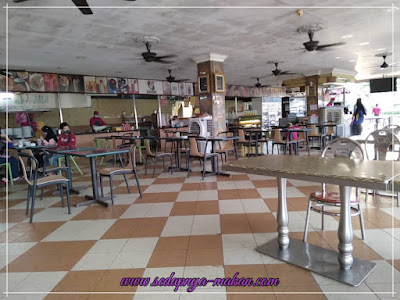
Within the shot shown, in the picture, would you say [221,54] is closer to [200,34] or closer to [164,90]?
[200,34]

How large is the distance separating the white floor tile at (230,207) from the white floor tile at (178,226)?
0.47 meters

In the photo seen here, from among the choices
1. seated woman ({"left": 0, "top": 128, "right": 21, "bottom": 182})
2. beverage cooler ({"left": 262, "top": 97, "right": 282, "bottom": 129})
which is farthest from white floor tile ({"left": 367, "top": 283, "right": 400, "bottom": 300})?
beverage cooler ({"left": 262, "top": 97, "right": 282, "bottom": 129})

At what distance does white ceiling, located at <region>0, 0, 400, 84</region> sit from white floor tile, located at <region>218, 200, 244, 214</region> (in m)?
3.18

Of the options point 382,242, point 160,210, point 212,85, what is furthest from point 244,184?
point 212,85

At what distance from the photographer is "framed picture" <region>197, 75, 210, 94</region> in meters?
8.58

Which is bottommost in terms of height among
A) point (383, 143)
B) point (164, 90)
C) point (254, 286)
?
point (254, 286)

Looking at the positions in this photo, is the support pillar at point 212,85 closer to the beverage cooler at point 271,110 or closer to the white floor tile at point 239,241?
the white floor tile at point 239,241

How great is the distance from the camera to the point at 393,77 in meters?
15.5

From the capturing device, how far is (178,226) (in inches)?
124

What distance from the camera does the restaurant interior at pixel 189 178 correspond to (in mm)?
2037

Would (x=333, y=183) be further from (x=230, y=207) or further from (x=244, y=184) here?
(x=244, y=184)

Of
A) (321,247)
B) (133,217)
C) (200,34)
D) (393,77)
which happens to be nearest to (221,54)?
(200,34)

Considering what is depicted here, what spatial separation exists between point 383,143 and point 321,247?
6.59 ft

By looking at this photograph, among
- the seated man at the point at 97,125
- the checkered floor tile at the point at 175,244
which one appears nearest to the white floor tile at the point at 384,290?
the checkered floor tile at the point at 175,244
